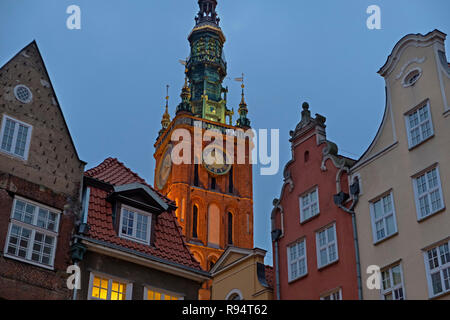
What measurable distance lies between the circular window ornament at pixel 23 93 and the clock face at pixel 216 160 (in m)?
61.9

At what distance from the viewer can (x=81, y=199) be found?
82.0 feet

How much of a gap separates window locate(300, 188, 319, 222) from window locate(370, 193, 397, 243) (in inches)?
112

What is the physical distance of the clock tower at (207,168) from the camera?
81.7m

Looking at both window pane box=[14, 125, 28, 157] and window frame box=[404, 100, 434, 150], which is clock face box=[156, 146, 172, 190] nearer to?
window frame box=[404, 100, 434, 150]

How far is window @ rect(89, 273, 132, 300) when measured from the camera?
2353 cm

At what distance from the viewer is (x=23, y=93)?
80.4 feet

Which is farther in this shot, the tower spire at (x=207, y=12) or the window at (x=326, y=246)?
the tower spire at (x=207, y=12)

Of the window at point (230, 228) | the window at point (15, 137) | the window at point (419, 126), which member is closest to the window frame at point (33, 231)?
the window at point (15, 137)

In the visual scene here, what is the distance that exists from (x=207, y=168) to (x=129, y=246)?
202ft

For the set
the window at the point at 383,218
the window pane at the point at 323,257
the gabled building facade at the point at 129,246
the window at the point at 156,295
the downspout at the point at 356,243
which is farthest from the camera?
the window pane at the point at 323,257

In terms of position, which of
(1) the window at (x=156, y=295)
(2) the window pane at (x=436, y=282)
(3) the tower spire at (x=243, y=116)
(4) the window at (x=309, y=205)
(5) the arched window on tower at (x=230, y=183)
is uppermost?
(3) the tower spire at (x=243, y=116)

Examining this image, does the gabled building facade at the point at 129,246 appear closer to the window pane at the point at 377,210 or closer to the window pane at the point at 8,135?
the window pane at the point at 8,135

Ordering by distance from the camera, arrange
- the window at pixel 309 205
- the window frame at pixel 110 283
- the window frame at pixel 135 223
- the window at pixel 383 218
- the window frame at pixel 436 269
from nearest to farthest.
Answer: the window frame at pixel 436 269, the window frame at pixel 110 283, the window at pixel 383 218, the window frame at pixel 135 223, the window at pixel 309 205
